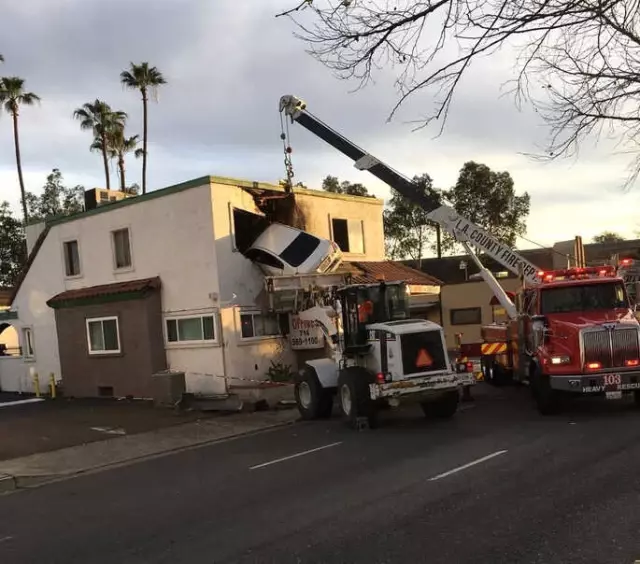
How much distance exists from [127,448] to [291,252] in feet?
26.5

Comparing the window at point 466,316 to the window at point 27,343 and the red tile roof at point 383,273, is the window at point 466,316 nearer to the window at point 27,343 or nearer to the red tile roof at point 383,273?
the red tile roof at point 383,273

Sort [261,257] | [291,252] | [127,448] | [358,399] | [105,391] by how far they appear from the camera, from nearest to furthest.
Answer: [358,399] < [127,448] < [291,252] < [261,257] < [105,391]

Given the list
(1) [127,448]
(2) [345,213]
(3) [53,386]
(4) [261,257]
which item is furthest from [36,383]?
(1) [127,448]

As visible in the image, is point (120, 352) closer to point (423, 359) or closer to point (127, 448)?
point (127, 448)

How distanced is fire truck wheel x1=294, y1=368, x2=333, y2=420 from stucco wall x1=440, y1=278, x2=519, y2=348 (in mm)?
19985

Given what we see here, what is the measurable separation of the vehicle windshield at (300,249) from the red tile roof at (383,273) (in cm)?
180

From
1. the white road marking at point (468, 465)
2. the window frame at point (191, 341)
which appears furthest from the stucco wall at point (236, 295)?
the white road marking at point (468, 465)

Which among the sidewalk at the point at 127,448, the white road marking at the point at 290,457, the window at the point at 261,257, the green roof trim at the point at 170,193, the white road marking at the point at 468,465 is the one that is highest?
the green roof trim at the point at 170,193

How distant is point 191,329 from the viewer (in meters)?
19.8

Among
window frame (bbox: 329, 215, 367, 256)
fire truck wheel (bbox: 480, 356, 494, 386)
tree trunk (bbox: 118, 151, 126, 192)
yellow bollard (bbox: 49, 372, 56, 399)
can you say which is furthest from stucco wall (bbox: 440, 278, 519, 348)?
tree trunk (bbox: 118, 151, 126, 192)

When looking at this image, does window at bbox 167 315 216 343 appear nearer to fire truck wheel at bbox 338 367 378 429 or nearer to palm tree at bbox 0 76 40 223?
fire truck wheel at bbox 338 367 378 429

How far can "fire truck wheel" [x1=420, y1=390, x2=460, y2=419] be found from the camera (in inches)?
539

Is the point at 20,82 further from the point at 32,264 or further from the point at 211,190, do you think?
the point at 211,190

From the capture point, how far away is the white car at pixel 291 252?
19.5 m
